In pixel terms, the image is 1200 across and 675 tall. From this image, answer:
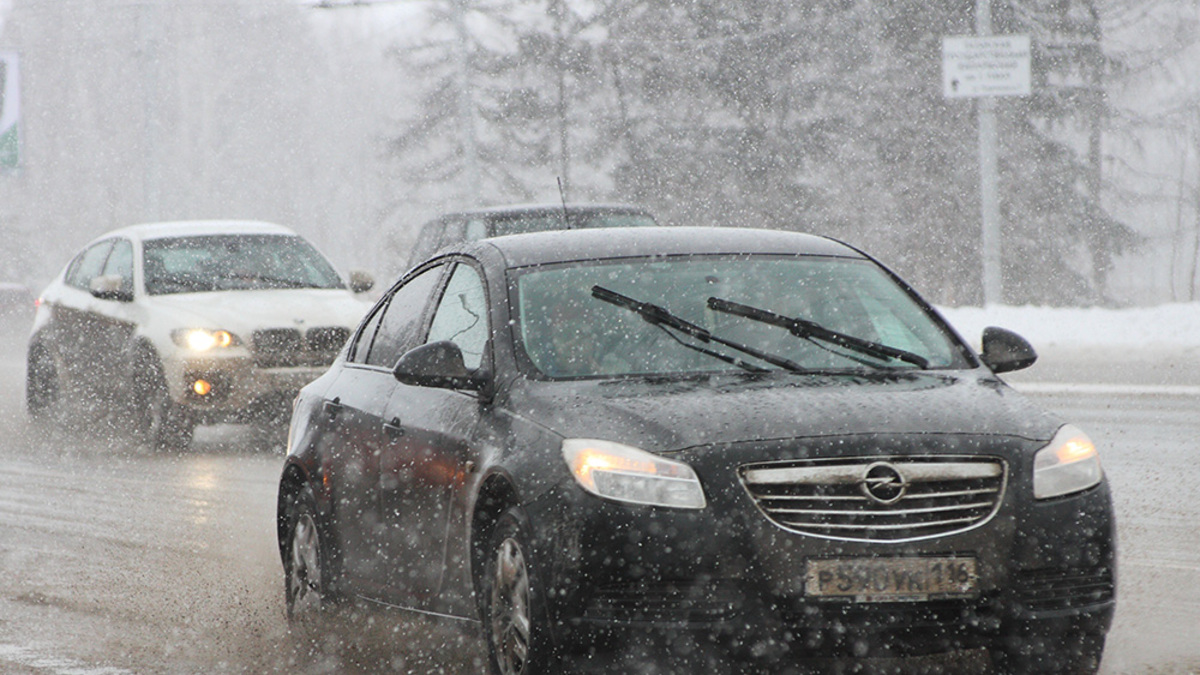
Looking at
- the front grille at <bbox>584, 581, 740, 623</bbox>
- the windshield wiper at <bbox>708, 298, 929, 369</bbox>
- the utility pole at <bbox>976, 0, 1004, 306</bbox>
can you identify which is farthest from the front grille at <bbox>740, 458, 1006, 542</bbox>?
the utility pole at <bbox>976, 0, 1004, 306</bbox>

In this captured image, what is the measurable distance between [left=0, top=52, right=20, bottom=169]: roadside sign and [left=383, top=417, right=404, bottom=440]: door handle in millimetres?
32862

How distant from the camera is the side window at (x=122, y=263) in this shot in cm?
1459

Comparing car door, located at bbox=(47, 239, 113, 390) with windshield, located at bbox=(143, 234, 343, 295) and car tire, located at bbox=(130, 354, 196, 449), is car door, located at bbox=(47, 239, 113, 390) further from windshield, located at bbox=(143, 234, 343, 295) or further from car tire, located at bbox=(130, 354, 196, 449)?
car tire, located at bbox=(130, 354, 196, 449)

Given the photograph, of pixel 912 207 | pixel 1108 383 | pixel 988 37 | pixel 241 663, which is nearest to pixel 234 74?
pixel 912 207

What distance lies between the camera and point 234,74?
83938 mm

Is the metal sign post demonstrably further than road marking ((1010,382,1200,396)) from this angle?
Yes

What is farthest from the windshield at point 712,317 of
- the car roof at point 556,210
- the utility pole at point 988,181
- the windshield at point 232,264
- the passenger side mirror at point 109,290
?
the utility pole at point 988,181

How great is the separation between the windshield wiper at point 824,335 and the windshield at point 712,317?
16 mm

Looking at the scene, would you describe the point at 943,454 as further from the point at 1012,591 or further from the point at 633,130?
the point at 633,130

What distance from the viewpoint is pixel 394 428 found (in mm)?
6023

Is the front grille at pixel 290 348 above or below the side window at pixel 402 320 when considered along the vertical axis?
below

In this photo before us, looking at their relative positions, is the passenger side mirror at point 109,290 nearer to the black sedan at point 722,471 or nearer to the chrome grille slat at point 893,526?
the black sedan at point 722,471

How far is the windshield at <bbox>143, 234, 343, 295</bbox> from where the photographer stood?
563 inches

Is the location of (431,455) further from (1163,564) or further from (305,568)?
(1163,564)
